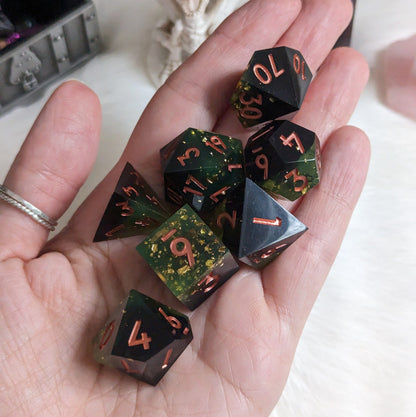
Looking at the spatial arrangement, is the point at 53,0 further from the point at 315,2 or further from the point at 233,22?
the point at 315,2

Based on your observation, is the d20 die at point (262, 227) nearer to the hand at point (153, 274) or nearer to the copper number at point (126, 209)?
the hand at point (153, 274)

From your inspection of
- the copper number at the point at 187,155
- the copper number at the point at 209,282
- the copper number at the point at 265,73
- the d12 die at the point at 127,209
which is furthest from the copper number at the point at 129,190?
the copper number at the point at 265,73

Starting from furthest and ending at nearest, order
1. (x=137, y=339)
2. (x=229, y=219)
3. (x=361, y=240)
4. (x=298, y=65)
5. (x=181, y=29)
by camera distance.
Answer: (x=181, y=29)
(x=361, y=240)
(x=298, y=65)
(x=229, y=219)
(x=137, y=339)

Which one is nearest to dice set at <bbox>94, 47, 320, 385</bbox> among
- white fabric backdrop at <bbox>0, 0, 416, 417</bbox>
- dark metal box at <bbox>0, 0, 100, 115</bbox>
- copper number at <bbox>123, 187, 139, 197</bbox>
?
copper number at <bbox>123, 187, 139, 197</bbox>

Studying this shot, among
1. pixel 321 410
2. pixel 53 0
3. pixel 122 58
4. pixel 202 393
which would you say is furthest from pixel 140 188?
pixel 53 0

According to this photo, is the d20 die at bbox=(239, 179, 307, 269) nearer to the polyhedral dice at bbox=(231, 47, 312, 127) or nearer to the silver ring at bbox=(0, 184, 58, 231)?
the polyhedral dice at bbox=(231, 47, 312, 127)

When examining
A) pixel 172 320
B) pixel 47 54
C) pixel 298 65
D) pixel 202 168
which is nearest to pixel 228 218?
pixel 202 168

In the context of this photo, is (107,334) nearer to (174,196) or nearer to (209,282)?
(209,282)
